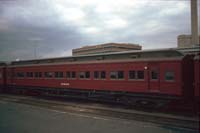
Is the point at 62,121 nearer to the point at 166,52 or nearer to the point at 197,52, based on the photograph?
the point at 166,52

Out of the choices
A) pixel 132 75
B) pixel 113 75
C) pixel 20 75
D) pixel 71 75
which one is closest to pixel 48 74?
pixel 71 75

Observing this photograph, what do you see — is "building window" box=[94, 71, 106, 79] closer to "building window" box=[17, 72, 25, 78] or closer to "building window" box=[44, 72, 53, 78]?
"building window" box=[44, 72, 53, 78]

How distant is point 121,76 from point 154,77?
2.66 meters

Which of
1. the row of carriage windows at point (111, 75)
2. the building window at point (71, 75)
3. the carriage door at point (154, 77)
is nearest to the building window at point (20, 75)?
the row of carriage windows at point (111, 75)

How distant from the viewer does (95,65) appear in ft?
58.9

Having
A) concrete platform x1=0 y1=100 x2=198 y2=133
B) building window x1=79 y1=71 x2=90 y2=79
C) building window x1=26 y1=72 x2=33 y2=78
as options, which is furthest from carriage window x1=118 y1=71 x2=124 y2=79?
building window x1=26 y1=72 x2=33 y2=78

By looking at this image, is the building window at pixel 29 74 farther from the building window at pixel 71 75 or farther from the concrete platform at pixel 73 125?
the concrete platform at pixel 73 125

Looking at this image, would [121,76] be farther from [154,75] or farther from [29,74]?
[29,74]

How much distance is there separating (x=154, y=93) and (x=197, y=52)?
3.78 m

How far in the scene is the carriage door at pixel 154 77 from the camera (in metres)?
14.2

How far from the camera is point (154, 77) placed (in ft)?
47.3

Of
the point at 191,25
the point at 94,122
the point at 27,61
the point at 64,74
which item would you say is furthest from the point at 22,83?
the point at 191,25

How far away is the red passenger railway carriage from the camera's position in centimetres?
1362

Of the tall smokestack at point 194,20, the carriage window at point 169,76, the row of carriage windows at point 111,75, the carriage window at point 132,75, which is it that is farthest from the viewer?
the tall smokestack at point 194,20
